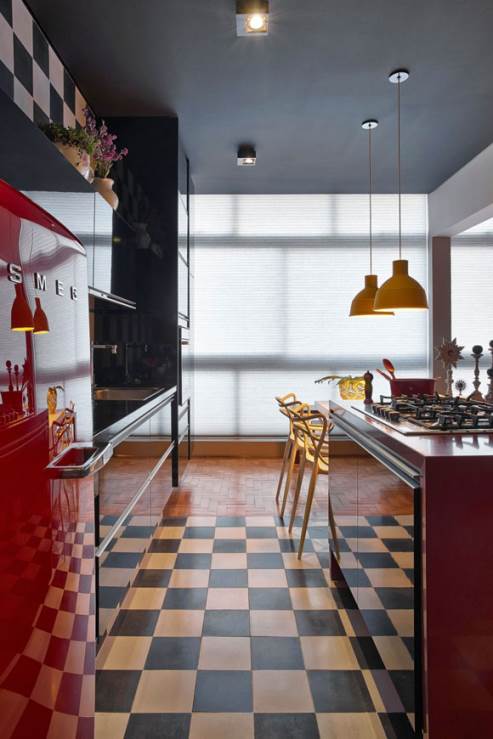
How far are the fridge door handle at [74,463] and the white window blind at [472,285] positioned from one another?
5478 mm

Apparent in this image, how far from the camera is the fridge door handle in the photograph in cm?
92

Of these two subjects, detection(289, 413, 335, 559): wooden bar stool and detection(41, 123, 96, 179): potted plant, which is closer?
detection(41, 123, 96, 179): potted plant

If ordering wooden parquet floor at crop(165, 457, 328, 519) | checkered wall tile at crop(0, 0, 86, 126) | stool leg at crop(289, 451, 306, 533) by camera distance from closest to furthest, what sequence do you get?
checkered wall tile at crop(0, 0, 86, 126), stool leg at crop(289, 451, 306, 533), wooden parquet floor at crop(165, 457, 328, 519)

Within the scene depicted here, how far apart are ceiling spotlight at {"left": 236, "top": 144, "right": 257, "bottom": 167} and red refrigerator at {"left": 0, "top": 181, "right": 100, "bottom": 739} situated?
3.65 metres

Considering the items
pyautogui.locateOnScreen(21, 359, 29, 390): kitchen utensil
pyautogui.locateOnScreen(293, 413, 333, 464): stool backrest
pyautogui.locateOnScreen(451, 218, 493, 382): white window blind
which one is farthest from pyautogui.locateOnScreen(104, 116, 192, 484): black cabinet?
pyautogui.locateOnScreen(451, 218, 493, 382): white window blind

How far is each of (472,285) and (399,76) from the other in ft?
10.5

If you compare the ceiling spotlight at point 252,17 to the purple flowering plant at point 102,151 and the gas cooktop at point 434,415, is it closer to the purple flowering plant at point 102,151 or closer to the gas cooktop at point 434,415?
the purple flowering plant at point 102,151

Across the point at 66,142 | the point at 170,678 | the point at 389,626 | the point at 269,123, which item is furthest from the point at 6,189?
the point at 269,123

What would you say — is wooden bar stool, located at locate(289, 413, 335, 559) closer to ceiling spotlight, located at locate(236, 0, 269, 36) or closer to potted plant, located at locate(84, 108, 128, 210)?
potted plant, located at locate(84, 108, 128, 210)

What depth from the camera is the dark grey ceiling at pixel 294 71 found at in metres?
2.66

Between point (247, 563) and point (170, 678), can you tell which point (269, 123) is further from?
point (170, 678)

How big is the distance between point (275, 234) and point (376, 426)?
171 inches

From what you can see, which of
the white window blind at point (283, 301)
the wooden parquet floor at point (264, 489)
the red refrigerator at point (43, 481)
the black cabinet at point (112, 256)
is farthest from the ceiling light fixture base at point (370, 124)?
the red refrigerator at point (43, 481)

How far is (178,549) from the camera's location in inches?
118
